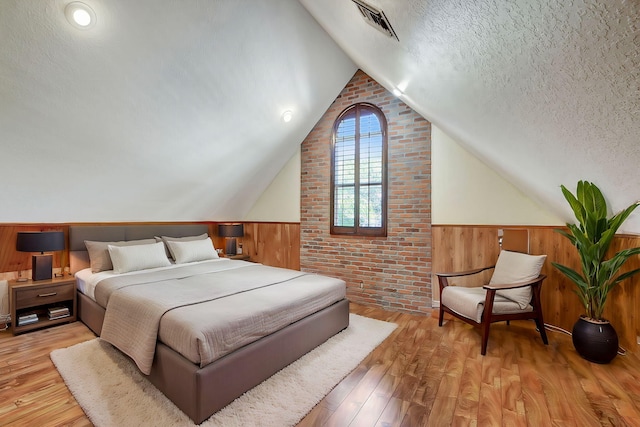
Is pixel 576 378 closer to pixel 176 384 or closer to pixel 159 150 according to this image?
pixel 176 384

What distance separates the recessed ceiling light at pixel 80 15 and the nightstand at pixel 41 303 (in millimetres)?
2651

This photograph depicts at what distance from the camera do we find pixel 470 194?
3.62 meters

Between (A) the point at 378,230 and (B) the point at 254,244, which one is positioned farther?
(B) the point at 254,244

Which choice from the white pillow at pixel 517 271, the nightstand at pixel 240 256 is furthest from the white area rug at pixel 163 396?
the nightstand at pixel 240 256

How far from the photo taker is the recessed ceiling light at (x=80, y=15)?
2002 millimetres

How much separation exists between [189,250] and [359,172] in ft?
8.85

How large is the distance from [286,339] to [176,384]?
83cm

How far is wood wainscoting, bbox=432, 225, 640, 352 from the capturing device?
2.63m

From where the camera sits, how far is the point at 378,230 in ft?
13.6

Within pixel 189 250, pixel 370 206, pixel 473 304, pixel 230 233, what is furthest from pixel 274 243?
pixel 473 304

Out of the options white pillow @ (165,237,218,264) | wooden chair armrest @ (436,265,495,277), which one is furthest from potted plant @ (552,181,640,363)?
white pillow @ (165,237,218,264)

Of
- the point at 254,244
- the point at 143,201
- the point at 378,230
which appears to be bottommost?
the point at 254,244

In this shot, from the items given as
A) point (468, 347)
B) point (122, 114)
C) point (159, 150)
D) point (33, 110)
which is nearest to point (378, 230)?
point (468, 347)

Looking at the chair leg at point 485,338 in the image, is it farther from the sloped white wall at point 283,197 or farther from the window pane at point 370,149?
the sloped white wall at point 283,197
